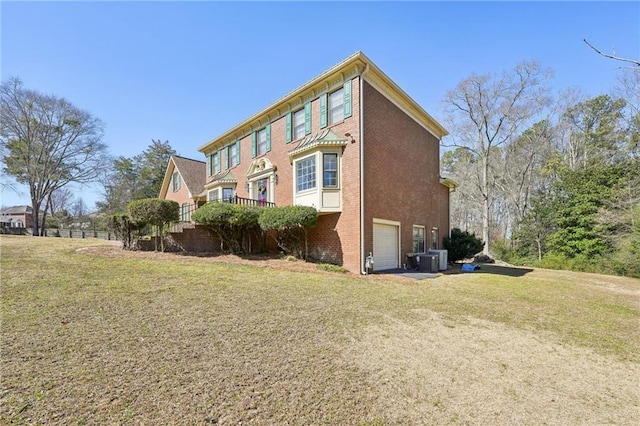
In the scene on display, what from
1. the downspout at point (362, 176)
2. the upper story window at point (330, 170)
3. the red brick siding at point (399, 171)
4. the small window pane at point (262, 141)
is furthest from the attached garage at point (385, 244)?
the small window pane at point (262, 141)

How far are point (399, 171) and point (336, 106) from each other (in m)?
4.38

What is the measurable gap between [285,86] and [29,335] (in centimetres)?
1433

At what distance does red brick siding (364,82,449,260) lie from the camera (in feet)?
39.0

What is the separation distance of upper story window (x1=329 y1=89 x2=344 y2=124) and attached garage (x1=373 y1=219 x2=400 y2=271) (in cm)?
480

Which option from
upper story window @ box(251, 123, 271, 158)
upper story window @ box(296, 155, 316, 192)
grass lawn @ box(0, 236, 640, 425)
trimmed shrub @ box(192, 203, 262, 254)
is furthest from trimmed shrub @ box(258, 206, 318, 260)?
upper story window @ box(251, 123, 271, 158)

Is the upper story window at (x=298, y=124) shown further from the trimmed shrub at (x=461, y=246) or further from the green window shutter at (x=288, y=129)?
the trimmed shrub at (x=461, y=246)

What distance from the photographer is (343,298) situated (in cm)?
691

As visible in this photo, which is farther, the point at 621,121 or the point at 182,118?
the point at 621,121

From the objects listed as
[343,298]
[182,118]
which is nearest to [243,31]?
[182,118]

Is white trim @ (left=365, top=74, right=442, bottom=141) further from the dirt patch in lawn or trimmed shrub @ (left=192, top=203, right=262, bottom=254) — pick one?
the dirt patch in lawn

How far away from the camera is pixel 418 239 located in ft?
51.4

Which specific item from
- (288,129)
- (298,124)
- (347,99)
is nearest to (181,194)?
(288,129)

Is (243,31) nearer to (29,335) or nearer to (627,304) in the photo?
(29,335)

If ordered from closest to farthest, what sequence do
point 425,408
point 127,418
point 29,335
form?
1. point 127,418
2. point 425,408
3. point 29,335
